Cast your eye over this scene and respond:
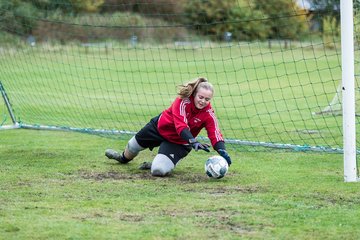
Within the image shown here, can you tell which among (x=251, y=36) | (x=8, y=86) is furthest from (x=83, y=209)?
(x=251, y=36)

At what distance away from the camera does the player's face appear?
26.8 feet

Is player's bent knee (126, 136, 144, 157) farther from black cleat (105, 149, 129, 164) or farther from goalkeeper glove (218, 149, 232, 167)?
goalkeeper glove (218, 149, 232, 167)

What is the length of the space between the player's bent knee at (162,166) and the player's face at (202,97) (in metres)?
0.67

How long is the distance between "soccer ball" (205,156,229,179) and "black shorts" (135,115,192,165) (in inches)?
22.3

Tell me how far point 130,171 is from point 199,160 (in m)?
1.10

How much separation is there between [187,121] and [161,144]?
50 cm

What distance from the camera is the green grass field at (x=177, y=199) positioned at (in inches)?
228

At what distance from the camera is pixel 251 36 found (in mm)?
30641

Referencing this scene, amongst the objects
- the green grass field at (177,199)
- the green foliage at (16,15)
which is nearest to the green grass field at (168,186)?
the green grass field at (177,199)

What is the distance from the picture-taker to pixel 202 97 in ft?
26.8

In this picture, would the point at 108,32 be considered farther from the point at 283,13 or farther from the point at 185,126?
the point at 185,126

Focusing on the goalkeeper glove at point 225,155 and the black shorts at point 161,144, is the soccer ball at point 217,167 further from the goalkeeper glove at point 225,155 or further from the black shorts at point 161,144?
the black shorts at point 161,144

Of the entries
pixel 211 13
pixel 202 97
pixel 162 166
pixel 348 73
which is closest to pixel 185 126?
pixel 202 97

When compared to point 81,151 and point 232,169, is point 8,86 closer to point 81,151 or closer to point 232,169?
point 81,151
